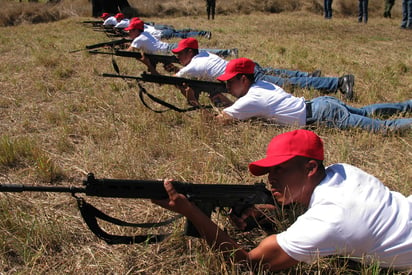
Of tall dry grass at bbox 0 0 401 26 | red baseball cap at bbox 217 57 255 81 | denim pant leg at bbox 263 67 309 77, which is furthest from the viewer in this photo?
tall dry grass at bbox 0 0 401 26

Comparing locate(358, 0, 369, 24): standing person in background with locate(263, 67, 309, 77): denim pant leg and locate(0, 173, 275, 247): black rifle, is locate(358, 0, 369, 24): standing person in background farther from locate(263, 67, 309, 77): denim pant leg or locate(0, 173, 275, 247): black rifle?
locate(0, 173, 275, 247): black rifle

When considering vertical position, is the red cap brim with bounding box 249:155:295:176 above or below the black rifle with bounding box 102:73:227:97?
above

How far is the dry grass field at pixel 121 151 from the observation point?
8.12 feet

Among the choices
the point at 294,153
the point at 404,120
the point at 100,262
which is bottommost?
the point at 100,262

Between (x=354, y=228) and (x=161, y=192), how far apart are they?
1152 millimetres

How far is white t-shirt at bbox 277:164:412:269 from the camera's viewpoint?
1899mm

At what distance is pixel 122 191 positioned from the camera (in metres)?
2.21

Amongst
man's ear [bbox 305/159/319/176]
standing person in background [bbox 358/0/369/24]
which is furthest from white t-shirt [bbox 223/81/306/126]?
standing person in background [bbox 358/0/369/24]

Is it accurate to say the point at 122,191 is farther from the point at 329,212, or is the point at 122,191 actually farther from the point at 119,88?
the point at 119,88

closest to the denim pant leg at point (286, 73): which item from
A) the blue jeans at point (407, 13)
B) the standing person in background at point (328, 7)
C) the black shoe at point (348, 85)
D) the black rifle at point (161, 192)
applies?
the black shoe at point (348, 85)

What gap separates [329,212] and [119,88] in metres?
5.27

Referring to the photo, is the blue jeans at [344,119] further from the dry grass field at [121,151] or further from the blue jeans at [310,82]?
the blue jeans at [310,82]

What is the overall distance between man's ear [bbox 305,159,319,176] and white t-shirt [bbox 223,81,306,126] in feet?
7.83

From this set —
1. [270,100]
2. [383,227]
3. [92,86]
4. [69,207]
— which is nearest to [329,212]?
[383,227]
